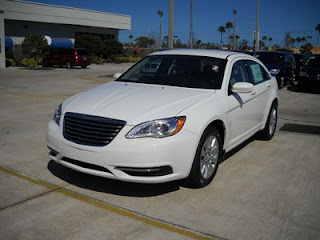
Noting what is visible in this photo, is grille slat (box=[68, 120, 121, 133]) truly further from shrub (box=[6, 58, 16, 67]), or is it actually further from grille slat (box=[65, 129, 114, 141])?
shrub (box=[6, 58, 16, 67])

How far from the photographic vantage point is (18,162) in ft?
17.5

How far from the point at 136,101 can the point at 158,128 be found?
589 mm

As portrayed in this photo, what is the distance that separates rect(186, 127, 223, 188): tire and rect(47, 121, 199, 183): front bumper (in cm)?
14

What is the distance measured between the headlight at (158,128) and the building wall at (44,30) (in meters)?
38.4

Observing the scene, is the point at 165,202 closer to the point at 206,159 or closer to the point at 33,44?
the point at 206,159

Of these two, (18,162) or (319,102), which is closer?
(18,162)

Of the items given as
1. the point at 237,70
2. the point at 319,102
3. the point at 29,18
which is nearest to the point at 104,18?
the point at 29,18

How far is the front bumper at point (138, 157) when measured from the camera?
3.83 meters

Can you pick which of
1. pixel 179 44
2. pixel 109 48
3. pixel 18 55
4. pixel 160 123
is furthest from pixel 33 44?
pixel 179 44

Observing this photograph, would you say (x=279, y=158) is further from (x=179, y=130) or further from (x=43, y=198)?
(x=43, y=198)

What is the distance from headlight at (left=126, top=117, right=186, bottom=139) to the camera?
3900mm

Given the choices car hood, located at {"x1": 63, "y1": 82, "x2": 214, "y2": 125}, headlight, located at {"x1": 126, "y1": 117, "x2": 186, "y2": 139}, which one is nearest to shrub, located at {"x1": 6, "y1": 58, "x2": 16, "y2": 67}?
car hood, located at {"x1": 63, "y1": 82, "x2": 214, "y2": 125}

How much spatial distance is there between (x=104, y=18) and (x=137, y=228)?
159 ft

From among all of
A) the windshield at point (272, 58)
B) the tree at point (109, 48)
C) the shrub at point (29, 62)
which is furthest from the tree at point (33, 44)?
the tree at point (109, 48)
